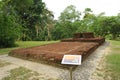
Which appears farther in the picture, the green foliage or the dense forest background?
the dense forest background

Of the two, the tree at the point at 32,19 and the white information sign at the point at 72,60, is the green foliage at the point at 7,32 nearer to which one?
the white information sign at the point at 72,60

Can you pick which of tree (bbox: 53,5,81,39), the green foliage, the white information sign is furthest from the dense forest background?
the white information sign

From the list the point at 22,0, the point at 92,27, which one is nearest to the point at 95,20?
the point at 92,27

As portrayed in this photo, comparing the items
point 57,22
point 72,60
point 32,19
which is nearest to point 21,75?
point 72,60

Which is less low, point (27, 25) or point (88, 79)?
point (27, 25)

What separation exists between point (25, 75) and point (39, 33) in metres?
20.5

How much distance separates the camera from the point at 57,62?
4.82 m

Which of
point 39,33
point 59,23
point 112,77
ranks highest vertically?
point 59,23

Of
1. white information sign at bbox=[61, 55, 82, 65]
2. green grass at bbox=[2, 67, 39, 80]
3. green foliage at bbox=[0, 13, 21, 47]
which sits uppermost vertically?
green foliage at bbox=[0, 13, 21, 47]

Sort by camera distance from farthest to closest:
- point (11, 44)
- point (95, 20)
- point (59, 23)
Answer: point (59, 23)
point (95, 20)
point (11, 44)

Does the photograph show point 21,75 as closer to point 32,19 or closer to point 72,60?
point 72,60

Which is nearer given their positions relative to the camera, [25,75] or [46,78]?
[46,78]

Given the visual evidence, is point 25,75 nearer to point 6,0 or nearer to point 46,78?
point 46,78

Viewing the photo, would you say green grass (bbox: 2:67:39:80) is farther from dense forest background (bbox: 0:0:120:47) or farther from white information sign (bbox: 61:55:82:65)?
dense forest background (bbox: 0:0:120:47)
